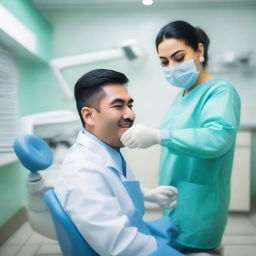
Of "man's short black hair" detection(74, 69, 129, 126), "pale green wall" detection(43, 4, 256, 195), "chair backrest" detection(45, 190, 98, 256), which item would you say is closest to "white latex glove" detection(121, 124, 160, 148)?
"man's short black hair" detection(74, 69, 129, 126)

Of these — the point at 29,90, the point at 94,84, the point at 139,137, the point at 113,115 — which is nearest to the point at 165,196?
the point at 139,137

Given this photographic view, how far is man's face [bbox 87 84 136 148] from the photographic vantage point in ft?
2.87

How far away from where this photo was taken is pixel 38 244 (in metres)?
1.89

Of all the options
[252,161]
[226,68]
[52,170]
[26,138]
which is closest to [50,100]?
[52,170]

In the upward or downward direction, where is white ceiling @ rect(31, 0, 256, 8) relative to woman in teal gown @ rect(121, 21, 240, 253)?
upward

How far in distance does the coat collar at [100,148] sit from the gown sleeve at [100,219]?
111 mm

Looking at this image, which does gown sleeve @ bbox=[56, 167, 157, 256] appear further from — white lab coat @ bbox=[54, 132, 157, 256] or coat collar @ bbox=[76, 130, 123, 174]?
coat collar @ bbox=[76, 130, 123, 174]

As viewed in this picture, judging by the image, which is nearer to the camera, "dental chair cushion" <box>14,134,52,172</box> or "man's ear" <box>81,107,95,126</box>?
"man's ear" <box>81,107,95,126</box>

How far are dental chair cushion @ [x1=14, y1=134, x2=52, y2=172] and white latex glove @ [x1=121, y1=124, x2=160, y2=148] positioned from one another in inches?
17.8

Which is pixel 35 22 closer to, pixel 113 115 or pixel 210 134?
pixel 113 115

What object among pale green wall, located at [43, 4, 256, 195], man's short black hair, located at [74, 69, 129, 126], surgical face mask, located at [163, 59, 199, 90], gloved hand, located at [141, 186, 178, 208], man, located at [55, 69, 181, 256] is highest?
pale green wall, located at [43, 4, 256, 195]

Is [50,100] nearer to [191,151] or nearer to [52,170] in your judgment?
[52,170]

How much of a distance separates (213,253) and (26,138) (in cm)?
94

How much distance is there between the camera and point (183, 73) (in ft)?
3.71
